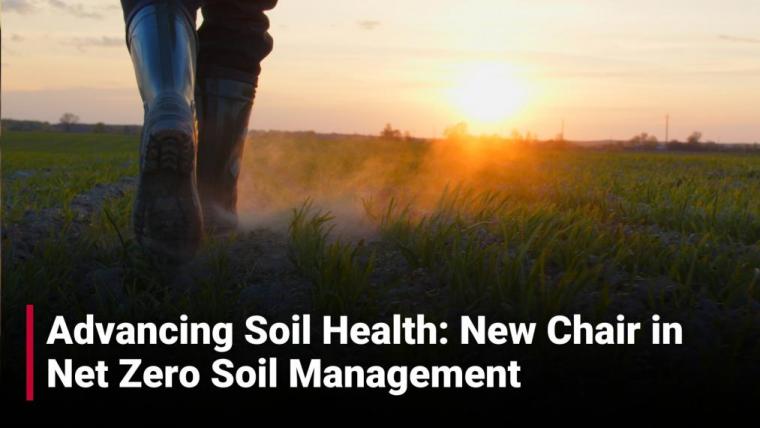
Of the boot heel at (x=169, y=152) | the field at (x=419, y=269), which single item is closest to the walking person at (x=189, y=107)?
the boot heel at (x=169, y=152)

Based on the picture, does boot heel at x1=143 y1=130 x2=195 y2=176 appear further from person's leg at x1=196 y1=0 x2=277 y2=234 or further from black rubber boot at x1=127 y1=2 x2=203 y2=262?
person's leg at x1=196 y1=0 x2=277 y2=234

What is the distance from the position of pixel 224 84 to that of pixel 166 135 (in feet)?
2.53

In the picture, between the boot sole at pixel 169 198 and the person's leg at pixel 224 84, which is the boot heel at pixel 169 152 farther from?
the person's leg at pixel 224 84

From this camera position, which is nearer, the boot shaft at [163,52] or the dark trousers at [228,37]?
the boot shaft at [163,52]

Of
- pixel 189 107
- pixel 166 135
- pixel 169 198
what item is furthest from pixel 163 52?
pixel 169 198

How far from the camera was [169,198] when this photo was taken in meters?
2.34

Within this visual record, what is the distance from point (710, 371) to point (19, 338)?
1610 mm

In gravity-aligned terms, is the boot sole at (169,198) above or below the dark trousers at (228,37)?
below

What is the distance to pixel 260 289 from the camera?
248 cm

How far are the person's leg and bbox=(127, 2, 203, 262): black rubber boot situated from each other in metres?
0.38

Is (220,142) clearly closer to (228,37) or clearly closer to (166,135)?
(228,37)

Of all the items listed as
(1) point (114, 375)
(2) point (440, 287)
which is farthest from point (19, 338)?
(2) point (440, 287)

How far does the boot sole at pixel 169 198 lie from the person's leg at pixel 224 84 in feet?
2.24

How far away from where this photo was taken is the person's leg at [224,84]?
301cm
